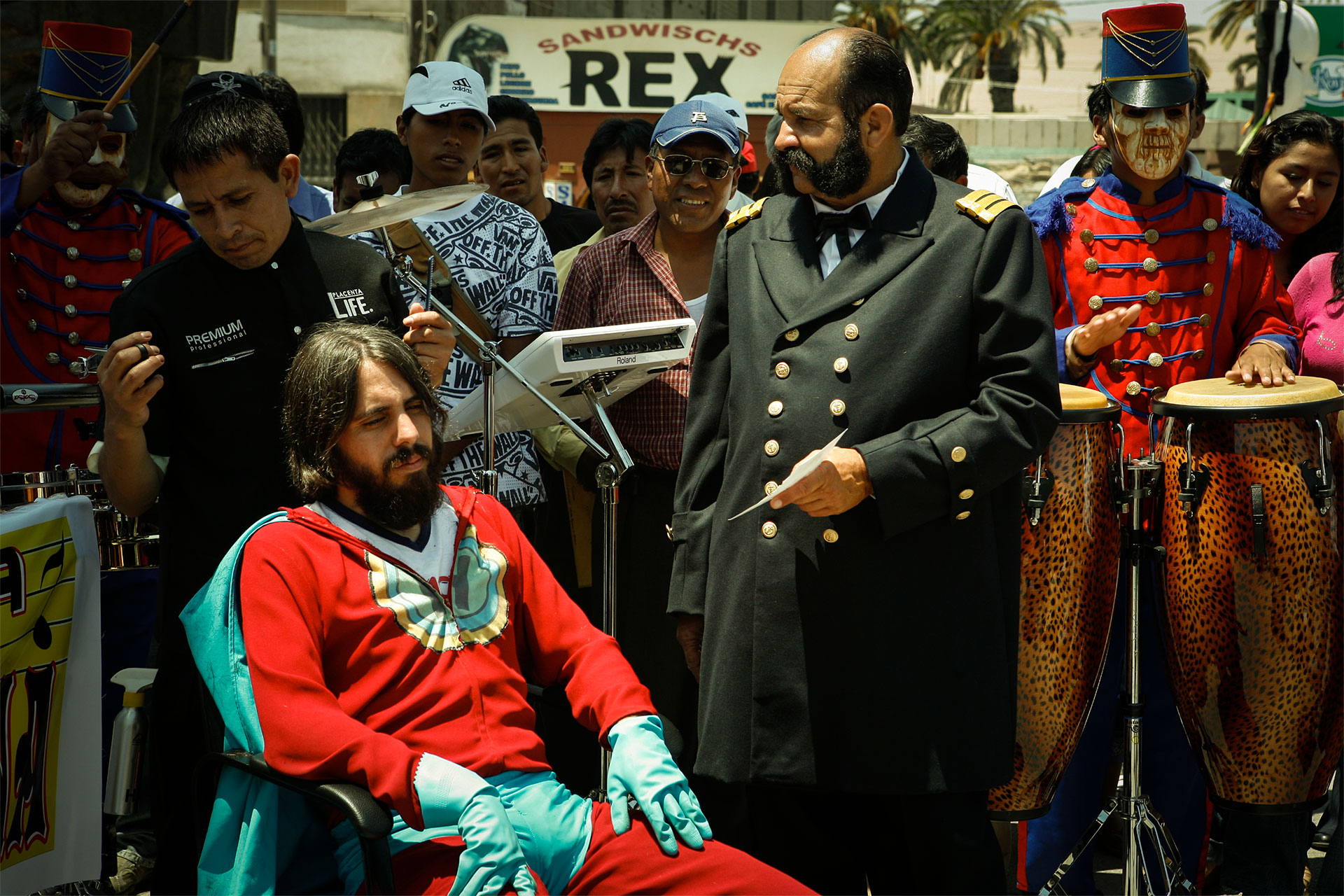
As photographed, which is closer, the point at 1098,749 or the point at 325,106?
the point at 1098,749

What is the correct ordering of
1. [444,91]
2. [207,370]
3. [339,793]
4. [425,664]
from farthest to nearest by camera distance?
[444,91]
[207,370]
[425,664]
[339,793]

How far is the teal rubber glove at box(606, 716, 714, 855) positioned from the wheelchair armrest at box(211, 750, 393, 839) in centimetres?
43

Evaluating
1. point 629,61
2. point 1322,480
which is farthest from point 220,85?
point 629,61

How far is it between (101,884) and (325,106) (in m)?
18.0

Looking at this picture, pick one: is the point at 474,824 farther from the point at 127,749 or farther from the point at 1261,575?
the point at 1261,575

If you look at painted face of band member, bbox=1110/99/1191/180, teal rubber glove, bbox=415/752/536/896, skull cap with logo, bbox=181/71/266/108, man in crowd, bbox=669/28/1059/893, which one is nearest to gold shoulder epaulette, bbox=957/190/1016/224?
man in crowd, bbox=669/28/1059/893

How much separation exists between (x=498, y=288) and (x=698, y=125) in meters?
0.80

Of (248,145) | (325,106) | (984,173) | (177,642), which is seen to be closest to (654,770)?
(177,642)

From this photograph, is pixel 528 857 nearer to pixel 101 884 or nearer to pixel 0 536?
pixel 0 536

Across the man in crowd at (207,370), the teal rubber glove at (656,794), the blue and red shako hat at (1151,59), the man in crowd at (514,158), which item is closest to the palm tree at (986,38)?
the man in crowd at (514,158)

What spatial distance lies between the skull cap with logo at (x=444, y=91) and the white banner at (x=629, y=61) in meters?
15.7

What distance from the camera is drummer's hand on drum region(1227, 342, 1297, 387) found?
337 cm

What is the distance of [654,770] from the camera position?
7.93 feet

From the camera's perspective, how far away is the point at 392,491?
266 centimetres
